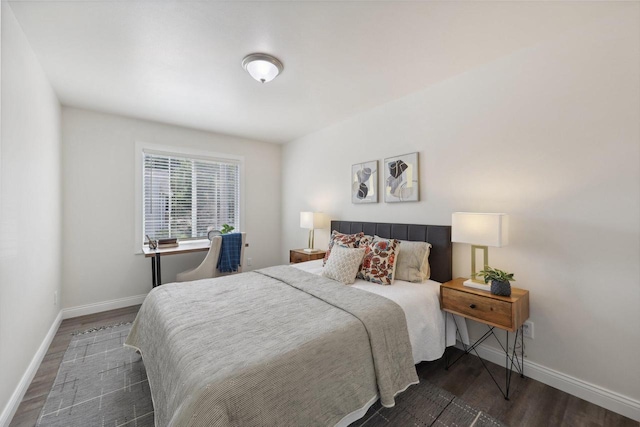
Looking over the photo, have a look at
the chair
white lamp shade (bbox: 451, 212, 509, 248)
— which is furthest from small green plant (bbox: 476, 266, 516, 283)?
the chair

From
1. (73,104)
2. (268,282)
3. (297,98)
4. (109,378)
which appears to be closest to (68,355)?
(109,378)

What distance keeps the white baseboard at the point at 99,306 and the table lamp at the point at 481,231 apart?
401 cm

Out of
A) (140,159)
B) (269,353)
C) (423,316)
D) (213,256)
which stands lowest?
(423,316)

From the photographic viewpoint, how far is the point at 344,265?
243cm

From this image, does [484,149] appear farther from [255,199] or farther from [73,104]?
[73,104]

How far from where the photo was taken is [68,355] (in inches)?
92.0

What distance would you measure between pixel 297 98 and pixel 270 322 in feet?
7.74

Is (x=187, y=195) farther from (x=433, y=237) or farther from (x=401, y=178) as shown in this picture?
(x=433, y=237)

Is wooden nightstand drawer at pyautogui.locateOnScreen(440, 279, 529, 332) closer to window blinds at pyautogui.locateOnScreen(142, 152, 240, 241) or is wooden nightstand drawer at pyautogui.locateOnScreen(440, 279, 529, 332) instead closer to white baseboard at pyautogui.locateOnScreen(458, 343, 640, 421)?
white baseboard at pyautogui.locateOnScreen(458, 343, 640, 421)

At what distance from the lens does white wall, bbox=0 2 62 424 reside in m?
1.63

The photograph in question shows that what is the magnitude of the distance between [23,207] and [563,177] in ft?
12.9

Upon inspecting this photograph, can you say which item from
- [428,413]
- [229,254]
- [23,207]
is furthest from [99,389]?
[428,413]

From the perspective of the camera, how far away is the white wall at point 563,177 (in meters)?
1.68

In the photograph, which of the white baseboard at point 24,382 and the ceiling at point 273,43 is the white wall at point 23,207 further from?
the ceiling at point 273,43
